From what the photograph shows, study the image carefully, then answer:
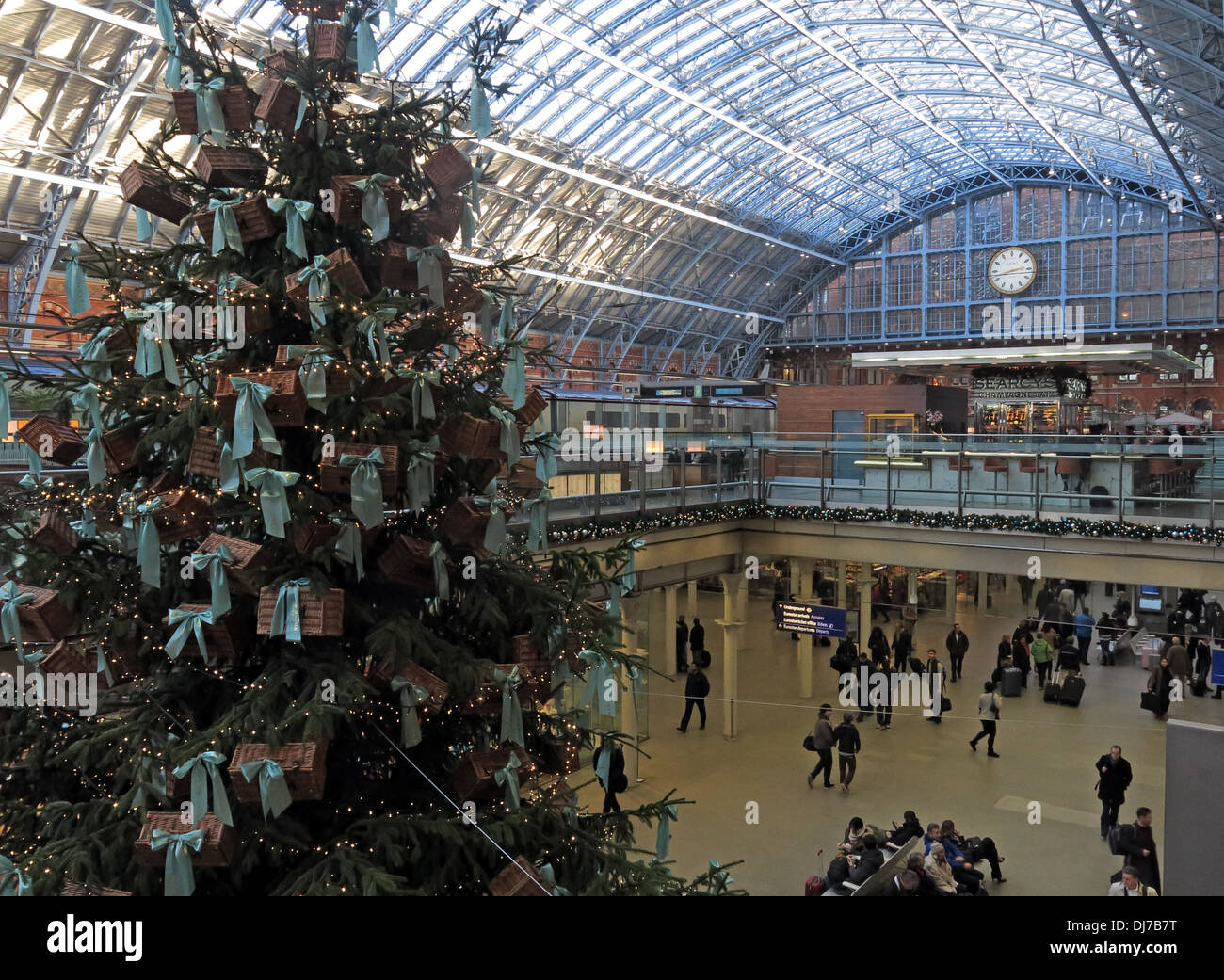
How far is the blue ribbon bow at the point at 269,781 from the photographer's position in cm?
303

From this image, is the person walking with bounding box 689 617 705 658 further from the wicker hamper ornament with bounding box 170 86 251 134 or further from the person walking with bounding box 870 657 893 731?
the wicker hamper ornament with bounding box 170 86 251 134

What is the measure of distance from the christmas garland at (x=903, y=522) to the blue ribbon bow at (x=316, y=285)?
7575mm

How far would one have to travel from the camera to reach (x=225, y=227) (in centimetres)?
352

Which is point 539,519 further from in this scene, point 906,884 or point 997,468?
point 997,468

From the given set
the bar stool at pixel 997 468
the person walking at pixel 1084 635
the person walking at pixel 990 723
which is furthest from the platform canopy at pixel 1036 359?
the person walking at pixel 990 723

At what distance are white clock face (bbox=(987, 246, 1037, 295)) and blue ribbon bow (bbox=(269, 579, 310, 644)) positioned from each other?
156ft

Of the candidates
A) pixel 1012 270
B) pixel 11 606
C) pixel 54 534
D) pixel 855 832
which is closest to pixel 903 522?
pixel 855 832

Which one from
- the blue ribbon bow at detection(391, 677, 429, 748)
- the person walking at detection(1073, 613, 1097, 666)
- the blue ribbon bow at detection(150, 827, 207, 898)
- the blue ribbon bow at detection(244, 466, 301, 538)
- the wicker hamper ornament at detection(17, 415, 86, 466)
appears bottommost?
the person walking at detection(1073, 613, 1097, 666)

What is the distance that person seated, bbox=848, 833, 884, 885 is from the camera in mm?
7945

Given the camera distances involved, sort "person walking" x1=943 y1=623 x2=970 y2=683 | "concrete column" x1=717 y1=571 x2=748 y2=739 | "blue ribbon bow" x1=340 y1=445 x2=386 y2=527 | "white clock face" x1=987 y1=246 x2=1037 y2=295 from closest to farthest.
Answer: "blue ribbon bow" x1=340 y1=445 x2=386 y2=527 < "concrete column" x1=717 y1=571 x2=748 y2=739 < "person walking" x1=943 y1=623 x2=970 y2=683 < "white clock face" x1=987 y1=246 x2=1037 y2=295

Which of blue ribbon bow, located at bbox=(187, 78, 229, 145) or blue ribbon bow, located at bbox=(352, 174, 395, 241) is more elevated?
blue ribbon bow, located at bbox=(187, 78, 229, 145)

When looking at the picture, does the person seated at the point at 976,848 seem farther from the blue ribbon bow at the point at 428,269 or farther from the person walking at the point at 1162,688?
the blue ribbon bow at the point at 428,269
